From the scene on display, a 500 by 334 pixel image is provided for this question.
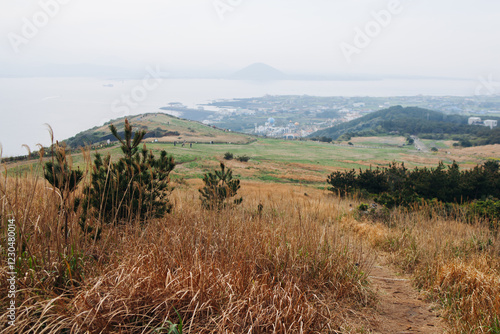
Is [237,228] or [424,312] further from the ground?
[237,228]

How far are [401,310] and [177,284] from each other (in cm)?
256

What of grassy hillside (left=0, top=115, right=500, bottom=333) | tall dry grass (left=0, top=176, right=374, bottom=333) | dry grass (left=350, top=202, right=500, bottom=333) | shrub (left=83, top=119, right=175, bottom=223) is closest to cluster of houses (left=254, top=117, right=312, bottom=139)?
dry grass (left=350, top=202, right=500, bottom=333)

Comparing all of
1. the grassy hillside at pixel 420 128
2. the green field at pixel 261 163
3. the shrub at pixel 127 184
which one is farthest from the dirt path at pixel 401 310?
the grassy hillside at pixel 420 128

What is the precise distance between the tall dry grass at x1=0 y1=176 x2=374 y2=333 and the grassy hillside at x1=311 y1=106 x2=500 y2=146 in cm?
10299

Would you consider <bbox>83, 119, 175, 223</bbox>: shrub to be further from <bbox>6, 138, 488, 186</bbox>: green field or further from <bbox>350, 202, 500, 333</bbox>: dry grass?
<bbox>350, 202, 500, 333</bbox>: dry grass

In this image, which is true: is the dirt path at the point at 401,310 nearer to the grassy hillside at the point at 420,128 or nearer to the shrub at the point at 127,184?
the shrub at the point at 127,184

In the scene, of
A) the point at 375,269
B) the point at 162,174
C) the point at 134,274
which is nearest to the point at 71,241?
the point at 134,274

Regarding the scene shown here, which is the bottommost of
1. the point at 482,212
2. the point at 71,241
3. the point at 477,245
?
the point at 482,212

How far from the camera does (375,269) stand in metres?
5.15

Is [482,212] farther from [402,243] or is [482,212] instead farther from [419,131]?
[419,131]

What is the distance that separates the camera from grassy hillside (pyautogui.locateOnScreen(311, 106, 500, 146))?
101 m

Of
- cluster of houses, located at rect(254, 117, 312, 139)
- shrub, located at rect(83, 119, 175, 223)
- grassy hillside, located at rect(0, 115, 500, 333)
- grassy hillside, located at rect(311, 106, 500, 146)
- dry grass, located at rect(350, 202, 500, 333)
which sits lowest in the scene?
grassy hillside, located at rect(311, 106, 500, 146)

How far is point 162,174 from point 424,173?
13.9 m

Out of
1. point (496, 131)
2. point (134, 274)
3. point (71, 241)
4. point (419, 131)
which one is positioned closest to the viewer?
point (134, 274)
